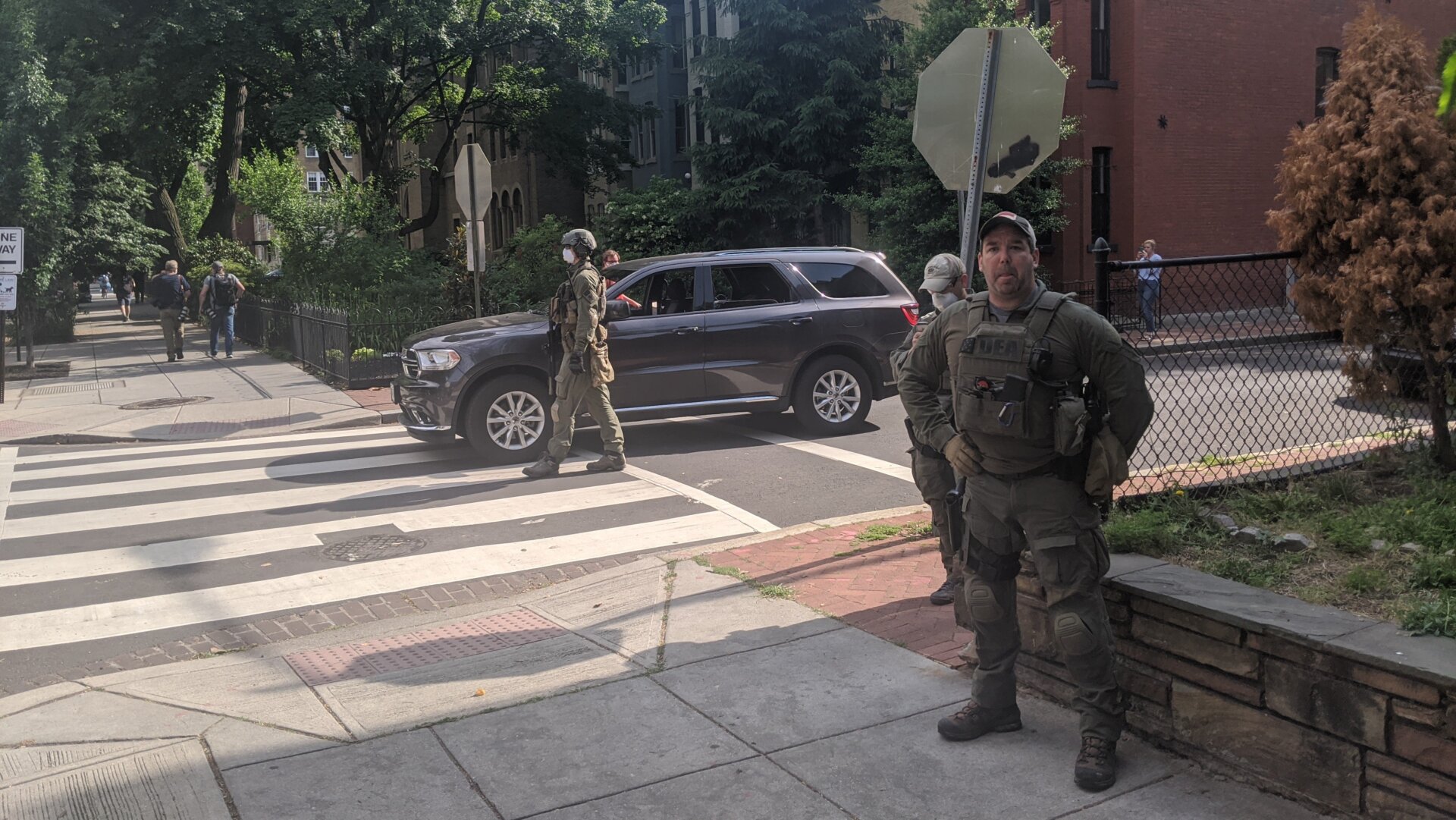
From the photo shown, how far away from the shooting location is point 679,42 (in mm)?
38719

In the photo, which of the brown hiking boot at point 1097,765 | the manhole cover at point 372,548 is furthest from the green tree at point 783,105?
the brown hiking boot at point 1097,765

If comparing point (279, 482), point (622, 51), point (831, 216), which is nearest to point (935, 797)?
point (279, 482)

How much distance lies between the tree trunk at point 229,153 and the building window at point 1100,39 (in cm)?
2020

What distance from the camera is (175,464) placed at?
11562mm

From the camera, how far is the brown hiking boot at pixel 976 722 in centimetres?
424

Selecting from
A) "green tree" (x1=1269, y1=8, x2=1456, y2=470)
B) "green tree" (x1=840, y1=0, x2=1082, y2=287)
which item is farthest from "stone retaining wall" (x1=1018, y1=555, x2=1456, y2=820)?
"green tree" (x1=840, y1=0, x2=1082, y2=287)

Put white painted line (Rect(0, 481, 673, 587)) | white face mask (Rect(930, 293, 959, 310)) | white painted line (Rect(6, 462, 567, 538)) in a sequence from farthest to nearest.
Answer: white painted line (Rect(6, 462, 567, 538)), white painted line (Rect(0, 481, 673, 587)), white face mask (Rect(930, 293, 959, 310))

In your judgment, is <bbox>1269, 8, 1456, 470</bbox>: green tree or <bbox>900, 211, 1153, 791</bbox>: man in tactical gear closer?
<bbox>900, 211, 1153, 791</bbox>: man in tactical gear

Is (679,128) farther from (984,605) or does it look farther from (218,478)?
(984,605)

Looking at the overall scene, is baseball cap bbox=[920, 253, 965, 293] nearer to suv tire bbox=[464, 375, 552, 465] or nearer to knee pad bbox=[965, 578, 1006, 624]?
knee pad bbox=[965, 578, 1006, 624]

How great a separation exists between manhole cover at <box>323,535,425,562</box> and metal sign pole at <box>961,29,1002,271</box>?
412 centimetres

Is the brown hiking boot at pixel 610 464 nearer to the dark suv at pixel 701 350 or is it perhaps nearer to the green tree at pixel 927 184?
the dark suv at pixel 701 350

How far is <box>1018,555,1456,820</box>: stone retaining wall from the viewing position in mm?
3316

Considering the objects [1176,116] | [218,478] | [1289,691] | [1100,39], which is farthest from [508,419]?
[1176,116]
